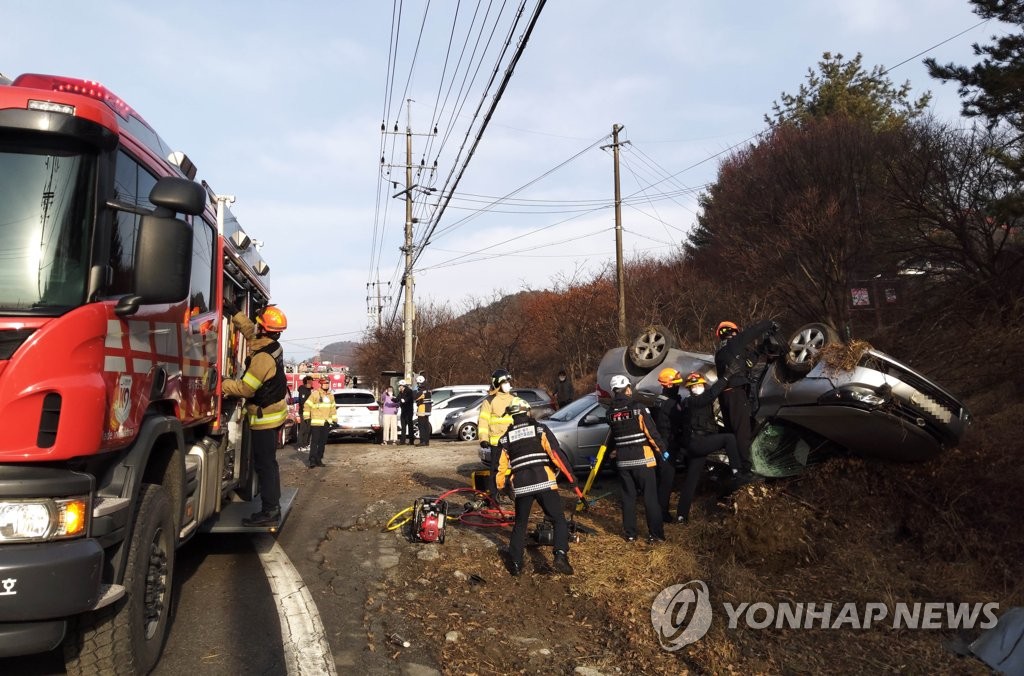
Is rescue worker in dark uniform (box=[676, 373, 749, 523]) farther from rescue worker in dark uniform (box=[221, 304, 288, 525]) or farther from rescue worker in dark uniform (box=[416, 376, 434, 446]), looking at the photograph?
rescue worker in dark uniform (box=[416, 376, 434, 446])

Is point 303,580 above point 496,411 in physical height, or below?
below

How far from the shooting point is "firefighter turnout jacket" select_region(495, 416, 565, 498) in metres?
6.71

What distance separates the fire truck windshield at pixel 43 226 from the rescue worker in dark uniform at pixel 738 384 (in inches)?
245

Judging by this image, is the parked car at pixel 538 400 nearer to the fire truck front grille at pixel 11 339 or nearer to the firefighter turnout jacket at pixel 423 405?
the firefighter turnout jacket at pixel 423 405

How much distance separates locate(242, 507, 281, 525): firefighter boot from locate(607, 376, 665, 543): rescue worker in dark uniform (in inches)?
133

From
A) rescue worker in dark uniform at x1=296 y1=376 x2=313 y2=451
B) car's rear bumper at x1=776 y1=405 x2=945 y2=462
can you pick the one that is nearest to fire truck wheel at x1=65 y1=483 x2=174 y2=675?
car's rear bumper at x1=776 y1=405 x2=945 y2=462

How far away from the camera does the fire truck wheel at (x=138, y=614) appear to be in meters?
3.53

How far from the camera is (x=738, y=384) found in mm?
8008

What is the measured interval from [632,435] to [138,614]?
16.8 ft

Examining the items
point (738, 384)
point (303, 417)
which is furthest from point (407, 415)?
point (738, 384)

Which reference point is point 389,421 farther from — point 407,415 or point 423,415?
point 423,415

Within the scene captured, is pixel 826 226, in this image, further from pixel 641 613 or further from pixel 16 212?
pixel 16 212

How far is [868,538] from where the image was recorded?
6.41m

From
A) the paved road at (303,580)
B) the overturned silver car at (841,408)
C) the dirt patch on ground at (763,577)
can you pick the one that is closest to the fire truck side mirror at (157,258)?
the paved road at (303,580)
